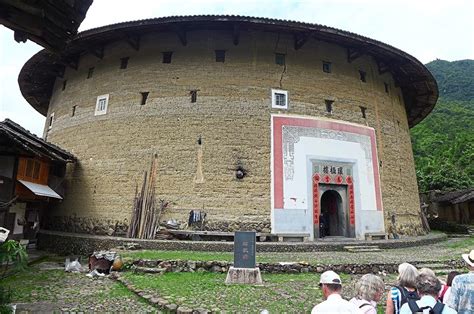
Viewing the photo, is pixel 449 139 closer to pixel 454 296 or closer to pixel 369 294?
pixel 454 296

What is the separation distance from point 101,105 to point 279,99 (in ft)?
23.8

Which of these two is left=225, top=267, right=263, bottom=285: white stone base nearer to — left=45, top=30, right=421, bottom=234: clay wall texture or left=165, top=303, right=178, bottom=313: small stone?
left=165, top=303, right=178, bottom=313: small stone

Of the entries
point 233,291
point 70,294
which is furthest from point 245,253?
point 70,294

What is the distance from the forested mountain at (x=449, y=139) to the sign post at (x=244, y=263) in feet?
84.6

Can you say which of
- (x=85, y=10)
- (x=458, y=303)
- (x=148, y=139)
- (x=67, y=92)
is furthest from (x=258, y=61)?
(x=458, y=303)

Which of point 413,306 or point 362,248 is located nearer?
point 413,306

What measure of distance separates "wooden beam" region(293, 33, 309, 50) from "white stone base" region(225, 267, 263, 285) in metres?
9.51

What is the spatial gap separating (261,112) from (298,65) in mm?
2671

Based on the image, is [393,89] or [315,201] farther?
[393,89]

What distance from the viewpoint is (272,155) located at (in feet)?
39.2

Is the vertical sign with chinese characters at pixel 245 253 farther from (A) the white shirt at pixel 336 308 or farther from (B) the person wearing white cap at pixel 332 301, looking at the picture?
(A) the white shirt at pixel 336 308

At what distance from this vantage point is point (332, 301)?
2.27 metres

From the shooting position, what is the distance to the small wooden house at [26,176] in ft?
32.3

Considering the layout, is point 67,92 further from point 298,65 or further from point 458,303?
point 458,303
